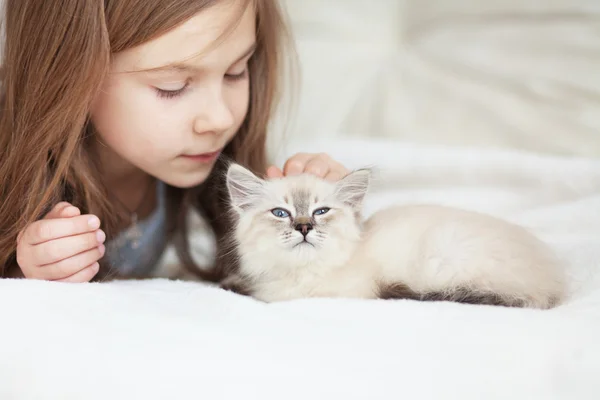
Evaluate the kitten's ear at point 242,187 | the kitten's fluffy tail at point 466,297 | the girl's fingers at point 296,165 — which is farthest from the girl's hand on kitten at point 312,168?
the kitten's fluffy tail at point 466,297

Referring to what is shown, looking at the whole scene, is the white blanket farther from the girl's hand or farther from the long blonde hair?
the long blonde hair

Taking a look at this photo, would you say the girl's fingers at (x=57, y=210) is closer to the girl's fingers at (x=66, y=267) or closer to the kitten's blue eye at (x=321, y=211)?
the girl's fingers at (x=66, y=267)

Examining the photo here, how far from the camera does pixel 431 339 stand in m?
0.84

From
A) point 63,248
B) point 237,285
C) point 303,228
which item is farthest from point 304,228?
point 63,248

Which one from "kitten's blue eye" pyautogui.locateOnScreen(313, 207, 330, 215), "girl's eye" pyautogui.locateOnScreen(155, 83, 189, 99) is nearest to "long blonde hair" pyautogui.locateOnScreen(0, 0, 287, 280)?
"girl's eye" pyautogui.locateOnScreen(155, 83, 189, 99)

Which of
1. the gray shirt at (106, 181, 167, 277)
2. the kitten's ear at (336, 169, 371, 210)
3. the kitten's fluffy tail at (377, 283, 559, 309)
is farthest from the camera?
the gray shirt at (106, 181, 167, 277)

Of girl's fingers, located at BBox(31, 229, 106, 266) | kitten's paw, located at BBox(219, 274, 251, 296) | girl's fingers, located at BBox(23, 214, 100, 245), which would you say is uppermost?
girl's fingers, located at BBox(23, 214, 100, 245)

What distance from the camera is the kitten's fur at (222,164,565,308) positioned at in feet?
3.46

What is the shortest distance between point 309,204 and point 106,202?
21.0 inches

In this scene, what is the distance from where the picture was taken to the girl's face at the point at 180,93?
1223 mm

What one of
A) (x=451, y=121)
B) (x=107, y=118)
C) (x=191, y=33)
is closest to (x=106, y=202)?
(x=107, y=118)

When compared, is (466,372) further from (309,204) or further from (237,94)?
(237,94)

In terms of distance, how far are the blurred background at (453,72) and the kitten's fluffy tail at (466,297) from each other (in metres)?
0.91

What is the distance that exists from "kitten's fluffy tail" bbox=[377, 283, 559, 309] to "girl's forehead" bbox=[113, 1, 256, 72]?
0.57 m
